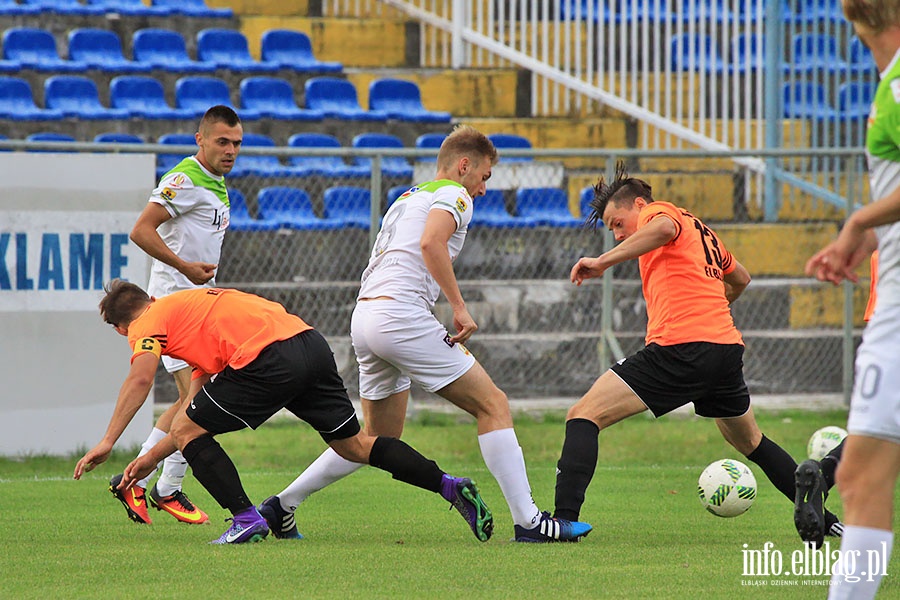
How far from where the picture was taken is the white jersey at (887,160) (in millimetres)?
4227

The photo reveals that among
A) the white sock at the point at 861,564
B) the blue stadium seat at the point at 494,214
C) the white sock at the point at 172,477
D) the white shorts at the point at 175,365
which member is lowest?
the white sock at the point at 172,477

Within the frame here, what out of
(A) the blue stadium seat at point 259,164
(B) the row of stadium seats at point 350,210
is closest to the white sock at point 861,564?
(B) the row of stadium seats at point 350,210

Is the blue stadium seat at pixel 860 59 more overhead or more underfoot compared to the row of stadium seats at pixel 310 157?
more overhead

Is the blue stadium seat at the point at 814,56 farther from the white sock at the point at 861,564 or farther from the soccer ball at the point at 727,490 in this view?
the white sock at the point at 861,564

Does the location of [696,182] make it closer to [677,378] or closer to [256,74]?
[256,74]

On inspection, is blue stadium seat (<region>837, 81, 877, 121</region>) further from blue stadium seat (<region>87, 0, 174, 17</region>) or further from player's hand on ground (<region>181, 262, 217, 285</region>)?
player's hand on ground (<region>181, 262, 217, 285</region>)

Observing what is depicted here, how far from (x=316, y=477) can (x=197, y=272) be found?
1588mm

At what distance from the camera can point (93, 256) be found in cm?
1086

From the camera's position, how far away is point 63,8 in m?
17.2

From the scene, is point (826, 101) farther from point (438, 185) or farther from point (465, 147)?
point (438, 185)

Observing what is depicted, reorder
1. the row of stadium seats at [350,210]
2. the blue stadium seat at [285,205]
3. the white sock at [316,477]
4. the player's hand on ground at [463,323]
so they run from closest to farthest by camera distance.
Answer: the player's hand on ground at [463,323], the white sock at [316,477], the row of stadium seats at [350,210], the blue stadium seat at [285,205]

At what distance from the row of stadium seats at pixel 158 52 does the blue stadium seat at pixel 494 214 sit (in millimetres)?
3514

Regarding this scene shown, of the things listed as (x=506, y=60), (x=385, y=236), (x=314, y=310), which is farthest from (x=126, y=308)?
(x=506, y=60)

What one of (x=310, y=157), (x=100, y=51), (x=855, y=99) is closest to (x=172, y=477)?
(x=310, y=157)
